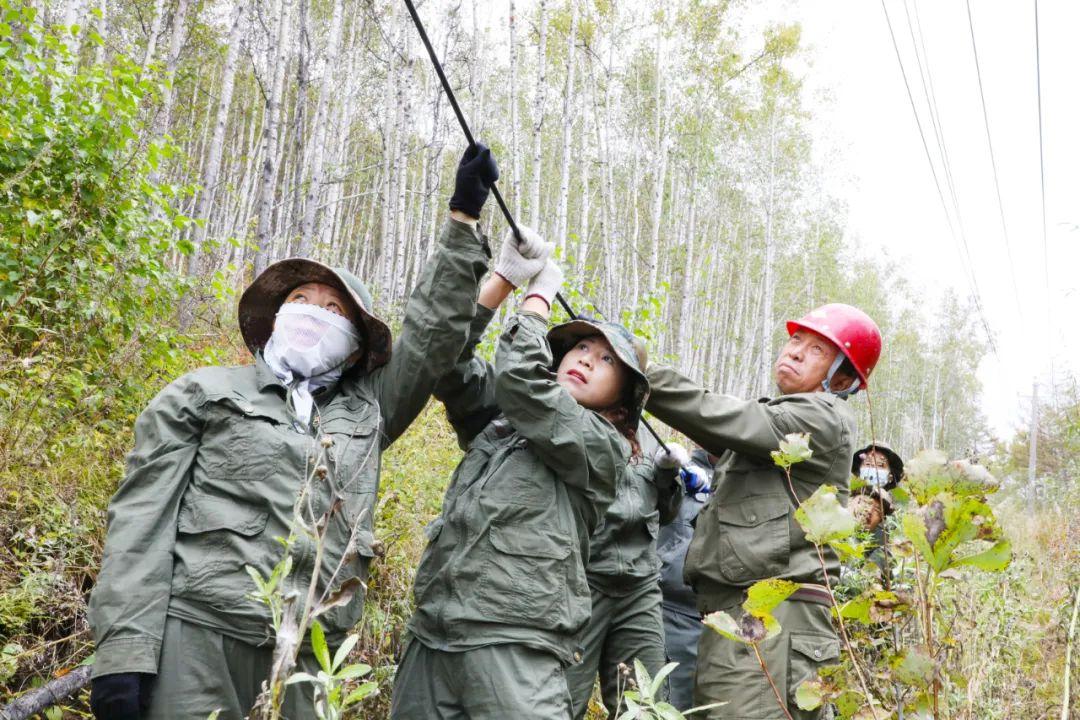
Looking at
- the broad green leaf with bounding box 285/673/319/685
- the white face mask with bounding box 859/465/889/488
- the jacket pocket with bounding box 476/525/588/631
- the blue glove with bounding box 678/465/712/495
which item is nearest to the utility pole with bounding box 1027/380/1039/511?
the white face mask with bounding box 859/465/889/488

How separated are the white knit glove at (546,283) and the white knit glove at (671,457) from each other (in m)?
0.86

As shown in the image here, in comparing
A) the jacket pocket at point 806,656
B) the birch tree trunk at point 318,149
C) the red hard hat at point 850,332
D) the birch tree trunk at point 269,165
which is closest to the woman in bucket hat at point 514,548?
the jacket pocket at point 806,656

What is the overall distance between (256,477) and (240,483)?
0.04 meters

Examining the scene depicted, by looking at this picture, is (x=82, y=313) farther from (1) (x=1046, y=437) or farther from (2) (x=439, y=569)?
(1) (x=1046, y=437)

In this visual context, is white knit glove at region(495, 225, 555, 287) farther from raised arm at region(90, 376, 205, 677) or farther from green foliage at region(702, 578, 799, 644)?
green foliage at region(702, 578, 799, 644)

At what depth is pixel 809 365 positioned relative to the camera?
3.00m

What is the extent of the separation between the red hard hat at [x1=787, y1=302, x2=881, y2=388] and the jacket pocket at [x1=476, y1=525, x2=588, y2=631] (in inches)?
53.5

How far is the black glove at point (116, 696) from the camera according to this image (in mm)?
1772

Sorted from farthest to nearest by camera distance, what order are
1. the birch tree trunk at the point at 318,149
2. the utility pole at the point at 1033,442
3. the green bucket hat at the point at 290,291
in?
the utility pole at the point at 1033,442
the birch tree trunk at the point at 318,149
the green bucket hat at the point at 290,291

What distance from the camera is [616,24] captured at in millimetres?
13812

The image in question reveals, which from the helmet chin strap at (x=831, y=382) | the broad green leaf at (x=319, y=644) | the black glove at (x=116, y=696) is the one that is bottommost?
the black glove at (x=116, y=696)

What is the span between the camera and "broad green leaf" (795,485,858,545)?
3.91 ft

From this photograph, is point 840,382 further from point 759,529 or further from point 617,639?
point 617,639

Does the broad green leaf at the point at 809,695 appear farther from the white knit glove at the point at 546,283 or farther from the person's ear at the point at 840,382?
the person's ear at the point at 840,382
